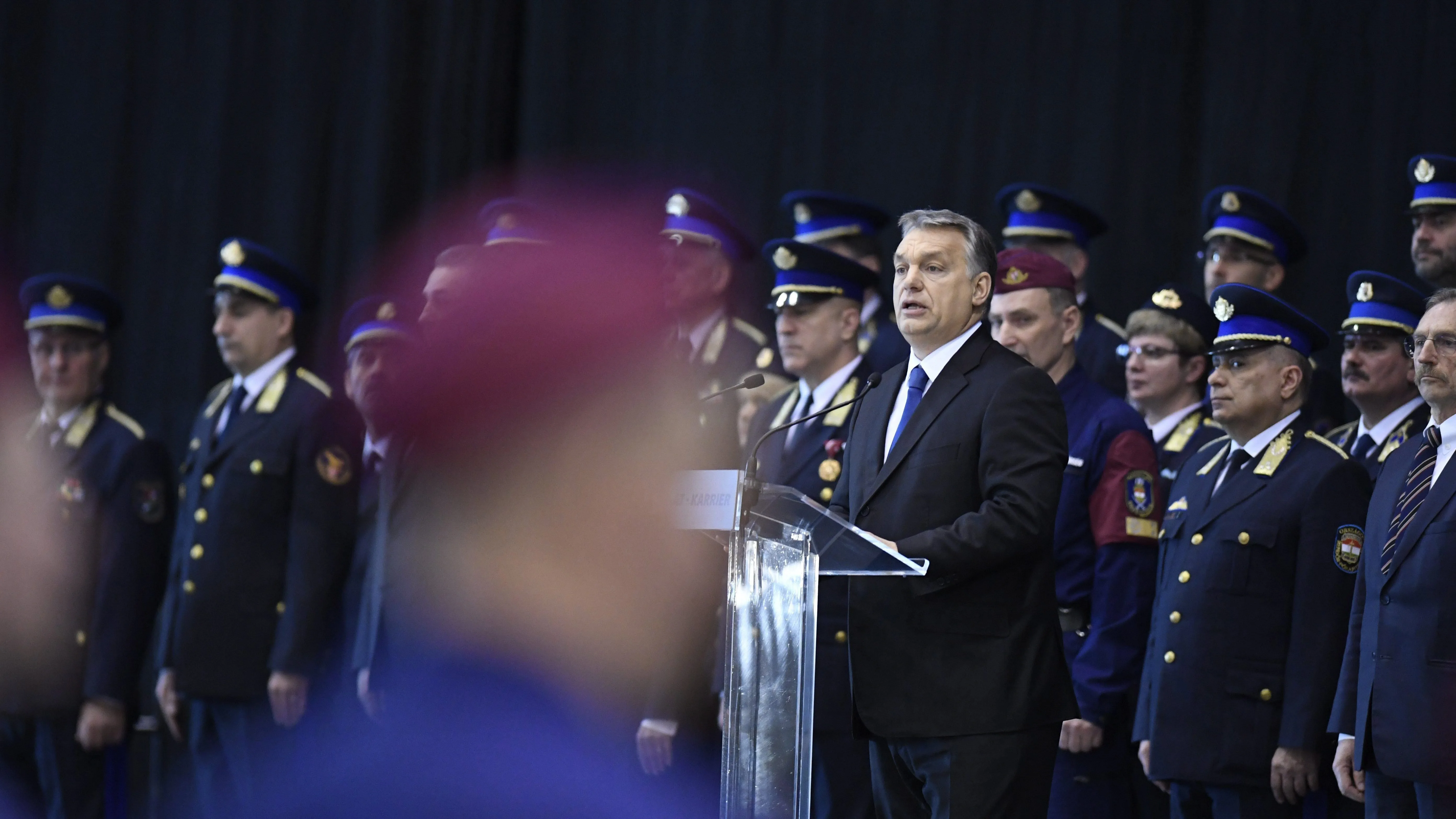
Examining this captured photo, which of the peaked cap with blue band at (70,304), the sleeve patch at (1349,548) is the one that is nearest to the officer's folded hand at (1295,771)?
the sleeve patch at (1349,548)

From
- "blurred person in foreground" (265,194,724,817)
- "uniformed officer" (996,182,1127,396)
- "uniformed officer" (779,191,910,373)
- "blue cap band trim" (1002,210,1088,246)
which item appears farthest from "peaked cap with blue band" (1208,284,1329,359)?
"blurred person in foreground" (265,194,724,817)

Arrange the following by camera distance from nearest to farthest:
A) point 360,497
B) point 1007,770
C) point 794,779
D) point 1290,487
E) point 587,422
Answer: point 794,779, point 1007,770, point 587,422, point 1290,487, point 360,497

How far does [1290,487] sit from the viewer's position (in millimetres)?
3279

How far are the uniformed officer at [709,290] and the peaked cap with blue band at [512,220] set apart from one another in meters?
0.40

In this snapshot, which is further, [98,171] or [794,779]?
[98,171]

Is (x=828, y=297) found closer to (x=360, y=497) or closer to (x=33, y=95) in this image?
(x=360, y=497)

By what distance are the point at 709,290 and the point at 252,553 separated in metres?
1.53

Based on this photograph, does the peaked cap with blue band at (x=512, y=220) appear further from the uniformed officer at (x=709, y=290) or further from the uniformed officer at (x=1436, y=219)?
the uniformed officer at (x=1436, y=219)

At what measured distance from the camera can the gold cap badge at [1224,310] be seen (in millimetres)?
3551

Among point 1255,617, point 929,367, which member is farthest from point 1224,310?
point 929,367

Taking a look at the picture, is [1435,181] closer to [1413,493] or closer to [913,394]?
[1413,493]

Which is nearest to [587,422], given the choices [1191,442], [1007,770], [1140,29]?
[1007,770]

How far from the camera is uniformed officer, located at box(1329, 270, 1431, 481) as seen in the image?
147 inches

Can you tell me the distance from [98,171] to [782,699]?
15.7ft
